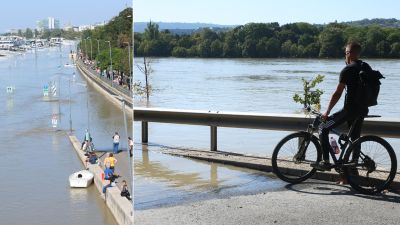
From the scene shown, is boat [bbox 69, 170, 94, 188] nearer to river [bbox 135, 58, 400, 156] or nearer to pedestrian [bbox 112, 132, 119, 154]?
river [bbox 135, 58, 400, 156]

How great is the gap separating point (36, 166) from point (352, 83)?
2.35 meters

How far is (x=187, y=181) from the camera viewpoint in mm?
2660

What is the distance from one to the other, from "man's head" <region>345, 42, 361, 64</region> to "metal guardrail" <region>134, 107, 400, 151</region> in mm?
394

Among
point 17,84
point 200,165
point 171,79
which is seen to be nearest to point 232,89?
point 171,79

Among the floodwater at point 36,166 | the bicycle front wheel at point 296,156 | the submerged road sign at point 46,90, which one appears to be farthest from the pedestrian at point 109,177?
the submerged road sign at point 46,90

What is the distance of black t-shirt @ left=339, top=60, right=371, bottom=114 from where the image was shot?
2.16 m

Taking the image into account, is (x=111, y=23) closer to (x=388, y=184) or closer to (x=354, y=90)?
(x=354, y=90)

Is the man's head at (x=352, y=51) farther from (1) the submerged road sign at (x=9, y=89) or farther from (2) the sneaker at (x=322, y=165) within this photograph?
(1) the submerged road sign at (x=9, y=89)

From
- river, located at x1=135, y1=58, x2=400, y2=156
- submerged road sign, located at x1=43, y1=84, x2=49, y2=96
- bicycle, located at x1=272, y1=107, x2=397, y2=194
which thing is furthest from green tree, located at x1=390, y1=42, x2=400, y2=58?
submerged road sign, located at x1=43, y1=84, x2=49, y2=96

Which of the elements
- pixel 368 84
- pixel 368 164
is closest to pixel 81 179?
pixel 368 164

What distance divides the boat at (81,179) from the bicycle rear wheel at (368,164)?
1666mm

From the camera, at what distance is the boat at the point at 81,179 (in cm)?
345

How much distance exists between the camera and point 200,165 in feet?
9.71

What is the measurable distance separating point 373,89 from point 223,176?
2.79 feet
